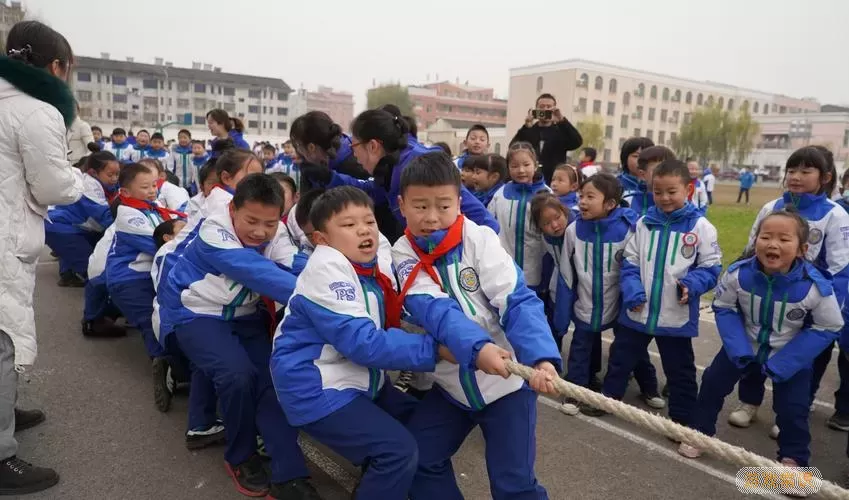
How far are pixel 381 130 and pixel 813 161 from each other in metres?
2.79

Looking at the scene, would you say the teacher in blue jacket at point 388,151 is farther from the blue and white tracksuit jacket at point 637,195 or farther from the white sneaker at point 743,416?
the white sneaker at point 743,416

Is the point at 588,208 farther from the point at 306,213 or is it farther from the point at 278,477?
the point at 278,477

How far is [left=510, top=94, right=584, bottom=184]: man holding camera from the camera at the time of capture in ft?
17.8

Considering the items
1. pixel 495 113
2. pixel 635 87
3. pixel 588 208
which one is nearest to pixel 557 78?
pixel 635 87

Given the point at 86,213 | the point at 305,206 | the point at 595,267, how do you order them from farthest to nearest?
1. the point at 86,213
2. the point at 595,267
3. the point at 305,206

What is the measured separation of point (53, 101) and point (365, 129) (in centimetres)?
149

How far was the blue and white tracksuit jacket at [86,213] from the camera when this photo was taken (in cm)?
572

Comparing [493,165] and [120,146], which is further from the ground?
[120,146]

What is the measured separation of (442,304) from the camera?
209 centimetres

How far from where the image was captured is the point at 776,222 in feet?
9.46

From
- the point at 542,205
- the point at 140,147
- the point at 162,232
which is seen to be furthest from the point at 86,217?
the point at 140,147

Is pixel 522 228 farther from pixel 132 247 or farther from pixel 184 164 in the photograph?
pixel 184 164

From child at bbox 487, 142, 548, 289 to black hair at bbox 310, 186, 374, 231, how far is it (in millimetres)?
2080

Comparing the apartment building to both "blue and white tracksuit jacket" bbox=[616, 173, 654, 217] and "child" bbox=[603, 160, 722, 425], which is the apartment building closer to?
"blue and white tracksuit jacket" bbox=[616, 173, 654, 217]
